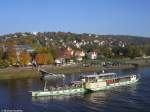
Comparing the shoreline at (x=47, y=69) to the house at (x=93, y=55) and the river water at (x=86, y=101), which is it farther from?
the house at (x=93, y=55)

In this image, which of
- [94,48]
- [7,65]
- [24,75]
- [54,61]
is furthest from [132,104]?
[94,48]

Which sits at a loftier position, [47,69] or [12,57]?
[12,57]

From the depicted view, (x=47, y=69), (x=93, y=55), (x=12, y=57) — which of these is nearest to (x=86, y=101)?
(x=47, y=69)

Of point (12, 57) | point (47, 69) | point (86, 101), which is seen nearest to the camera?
point (86, 101)

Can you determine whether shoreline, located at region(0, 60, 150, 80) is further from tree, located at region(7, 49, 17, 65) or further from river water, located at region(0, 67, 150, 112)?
river water, located at region(0, 67, 150, 112)

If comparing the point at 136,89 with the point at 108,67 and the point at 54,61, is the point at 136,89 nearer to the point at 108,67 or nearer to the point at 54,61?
the point at 108,67

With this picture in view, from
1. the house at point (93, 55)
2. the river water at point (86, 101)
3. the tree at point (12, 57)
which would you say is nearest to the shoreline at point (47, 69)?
the tree at point (12, 57)

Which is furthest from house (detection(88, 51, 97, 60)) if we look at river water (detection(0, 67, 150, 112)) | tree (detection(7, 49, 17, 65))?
river water (detection(0, 67, 150, 112))

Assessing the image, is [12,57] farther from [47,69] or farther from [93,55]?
[93,55]

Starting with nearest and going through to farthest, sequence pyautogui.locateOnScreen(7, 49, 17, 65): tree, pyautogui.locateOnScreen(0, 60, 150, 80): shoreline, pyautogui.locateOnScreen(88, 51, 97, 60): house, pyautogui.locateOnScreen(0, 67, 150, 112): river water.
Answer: pyautogui.locateOnScreen(0, 67, 150, 112): river water, pyautogui.locateOnScreen(0, 60, 150, 80): shoreline, pyautogui.locateOnScreen(7, 49, 17, 65): tree, pyautogui.locateOnScreen(88, 51, 97, 60): house
